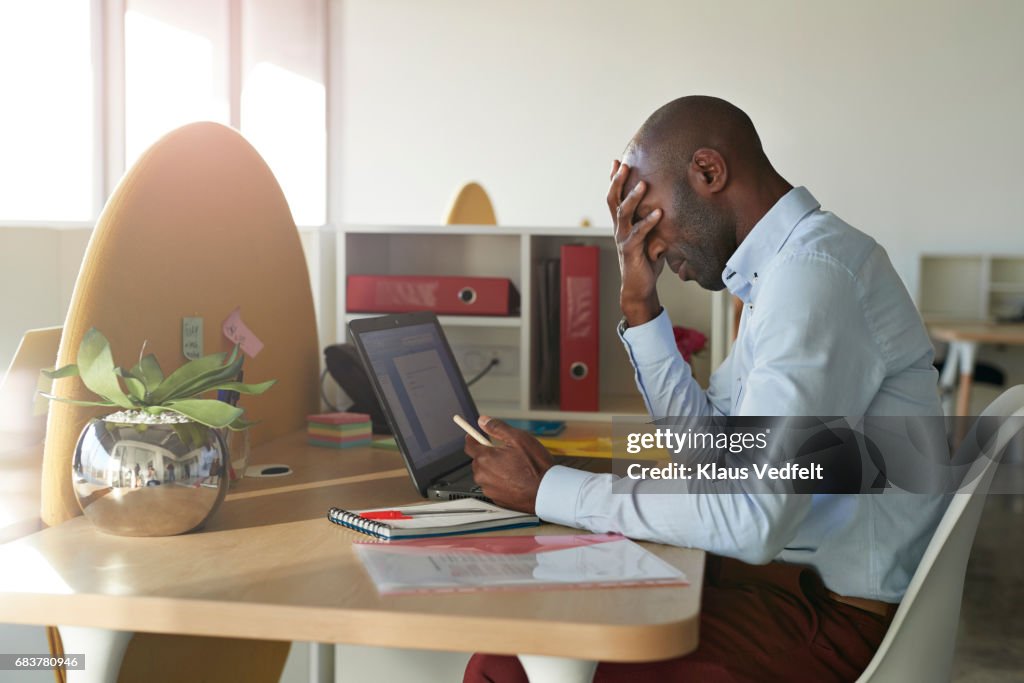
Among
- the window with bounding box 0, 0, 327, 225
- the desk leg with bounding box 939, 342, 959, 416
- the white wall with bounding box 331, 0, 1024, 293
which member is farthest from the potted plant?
the white wall with bounding box 331, 0, 1024, 293

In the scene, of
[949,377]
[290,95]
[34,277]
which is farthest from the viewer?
[290,95]

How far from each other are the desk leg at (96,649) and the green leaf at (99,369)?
0.83 ft

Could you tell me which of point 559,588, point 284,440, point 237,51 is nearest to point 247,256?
point 284,440

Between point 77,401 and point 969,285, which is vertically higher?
point 969,285

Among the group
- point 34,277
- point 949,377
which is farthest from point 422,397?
point 949,377

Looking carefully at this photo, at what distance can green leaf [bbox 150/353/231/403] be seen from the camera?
3.80 ft

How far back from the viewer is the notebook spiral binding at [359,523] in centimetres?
113

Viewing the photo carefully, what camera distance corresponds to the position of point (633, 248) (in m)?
1.58

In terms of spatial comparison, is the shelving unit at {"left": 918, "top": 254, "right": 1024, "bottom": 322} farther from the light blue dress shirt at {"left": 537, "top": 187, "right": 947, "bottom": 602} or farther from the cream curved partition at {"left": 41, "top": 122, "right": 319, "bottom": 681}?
the light blue dress shirt at {"left": 537, "top": 187, "right": 947, "bottom": 602}

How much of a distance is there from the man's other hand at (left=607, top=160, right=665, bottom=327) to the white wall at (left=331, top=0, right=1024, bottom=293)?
17.6 ft

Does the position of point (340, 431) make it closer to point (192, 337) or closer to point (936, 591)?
point (192, 337)

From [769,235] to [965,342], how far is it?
4142 mm

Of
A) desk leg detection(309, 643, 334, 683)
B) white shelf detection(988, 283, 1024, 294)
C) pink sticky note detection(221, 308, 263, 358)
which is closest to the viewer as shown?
desk leg detection(309, 643, 334, 683)

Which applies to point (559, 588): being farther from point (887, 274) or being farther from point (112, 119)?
point (112, 119)
